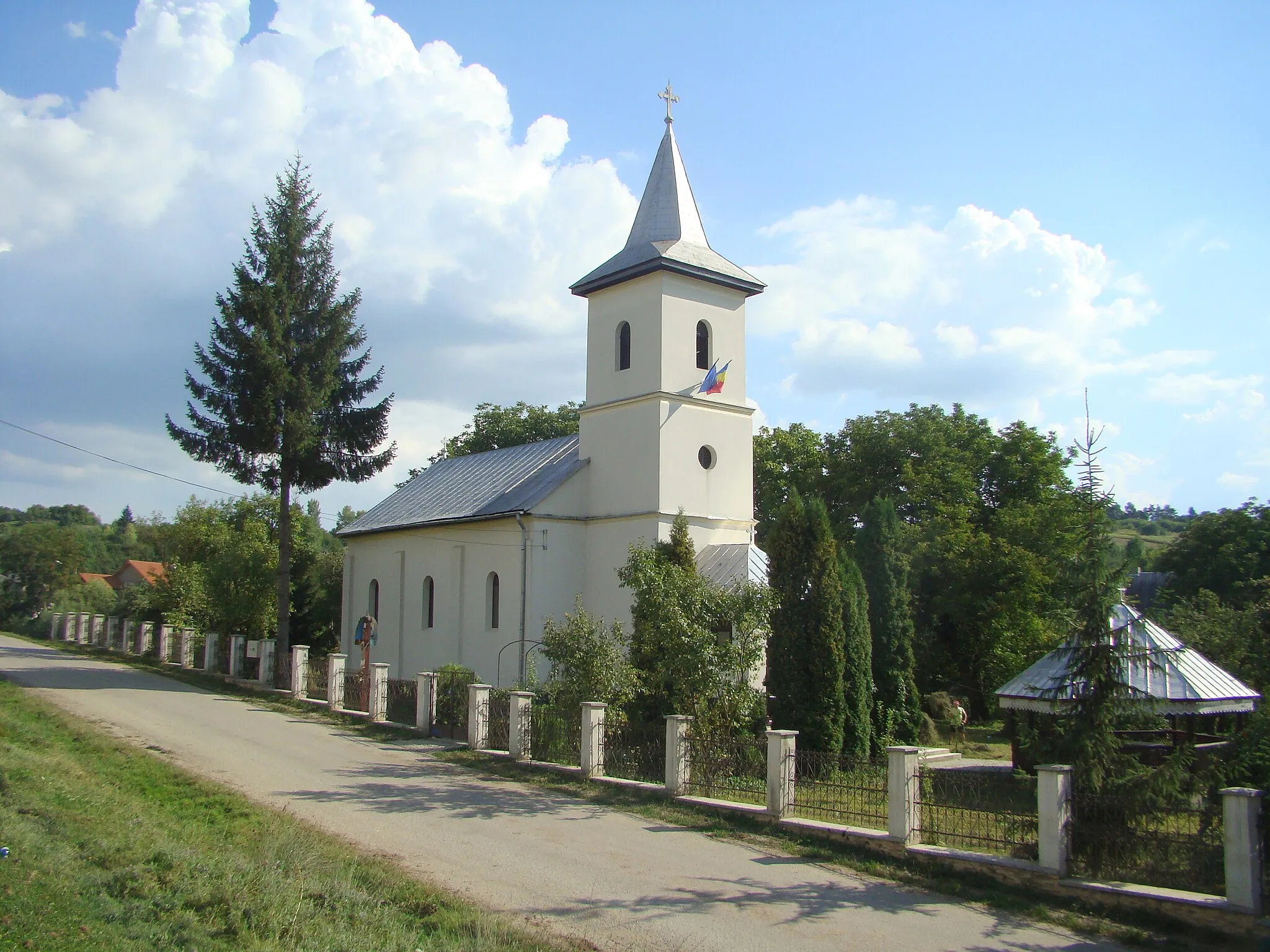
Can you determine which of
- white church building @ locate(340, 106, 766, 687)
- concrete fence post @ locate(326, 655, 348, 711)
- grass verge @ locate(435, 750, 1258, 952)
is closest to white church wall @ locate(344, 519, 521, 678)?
white church building @ locate(340, 106, 766, 687)

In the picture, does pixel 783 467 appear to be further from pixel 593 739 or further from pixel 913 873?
pixel 913 873

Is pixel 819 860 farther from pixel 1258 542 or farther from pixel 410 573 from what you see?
pixel 1258 542

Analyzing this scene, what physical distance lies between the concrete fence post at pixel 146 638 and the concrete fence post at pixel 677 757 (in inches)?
1044

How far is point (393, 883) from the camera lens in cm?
901

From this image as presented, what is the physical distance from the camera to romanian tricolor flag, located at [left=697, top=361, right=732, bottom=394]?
78.6 feet

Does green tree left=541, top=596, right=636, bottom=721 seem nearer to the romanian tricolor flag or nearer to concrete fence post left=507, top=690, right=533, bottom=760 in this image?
concrete fence post left=507, top=690, right=533, bottom=760

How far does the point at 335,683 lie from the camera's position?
862 inches

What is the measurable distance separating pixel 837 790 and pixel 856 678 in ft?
20.1

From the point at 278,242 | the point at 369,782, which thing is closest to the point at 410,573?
the point at 278,242

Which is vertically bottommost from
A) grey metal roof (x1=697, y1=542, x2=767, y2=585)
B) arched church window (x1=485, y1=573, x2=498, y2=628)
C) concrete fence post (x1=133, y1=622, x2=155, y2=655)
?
concrete fence post (x1=133, y1=622, x2=155, y2=655)

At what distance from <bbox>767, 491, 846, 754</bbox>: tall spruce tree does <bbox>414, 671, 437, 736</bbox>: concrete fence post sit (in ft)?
21.6

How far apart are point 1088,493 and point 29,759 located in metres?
13.3

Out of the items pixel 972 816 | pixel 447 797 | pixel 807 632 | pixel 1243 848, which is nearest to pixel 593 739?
pixel 447 797

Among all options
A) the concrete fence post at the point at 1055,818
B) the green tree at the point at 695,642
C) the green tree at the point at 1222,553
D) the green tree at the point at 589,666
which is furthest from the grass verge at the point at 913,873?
the green tree at the point at 1222,553
